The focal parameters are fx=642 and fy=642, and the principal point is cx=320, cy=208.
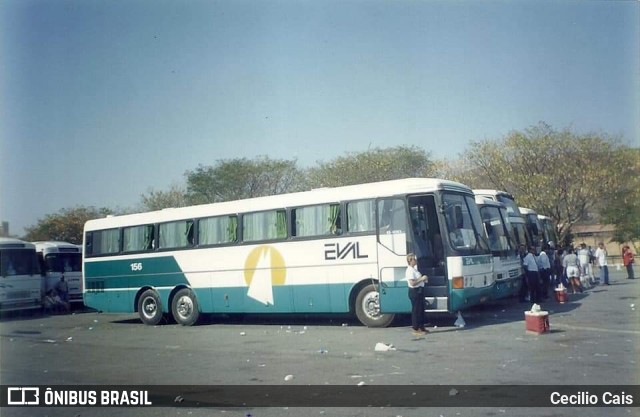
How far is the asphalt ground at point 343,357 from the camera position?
7.03m

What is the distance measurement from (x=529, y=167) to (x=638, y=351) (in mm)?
29882

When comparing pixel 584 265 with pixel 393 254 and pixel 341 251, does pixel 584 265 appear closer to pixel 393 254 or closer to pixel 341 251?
pixel 393 254

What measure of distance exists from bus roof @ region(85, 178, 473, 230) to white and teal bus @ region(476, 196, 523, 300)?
1.85 metres

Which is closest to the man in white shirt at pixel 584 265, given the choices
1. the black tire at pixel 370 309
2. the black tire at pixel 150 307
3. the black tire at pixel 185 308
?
the black tire at pixel 370 309

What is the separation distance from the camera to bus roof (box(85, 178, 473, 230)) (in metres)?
13.2

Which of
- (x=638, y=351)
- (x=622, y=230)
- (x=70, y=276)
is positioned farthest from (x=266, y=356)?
(x=622, y=230)

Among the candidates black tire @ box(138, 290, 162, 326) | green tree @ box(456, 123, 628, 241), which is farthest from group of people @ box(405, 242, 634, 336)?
green tree @ box(456, 123, 628, 241)

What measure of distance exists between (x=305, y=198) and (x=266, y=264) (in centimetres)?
181

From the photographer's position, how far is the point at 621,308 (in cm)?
1479

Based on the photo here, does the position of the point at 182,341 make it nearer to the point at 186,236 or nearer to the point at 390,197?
the point at 186,236

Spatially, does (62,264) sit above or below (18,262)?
below

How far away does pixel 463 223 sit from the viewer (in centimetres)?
1327

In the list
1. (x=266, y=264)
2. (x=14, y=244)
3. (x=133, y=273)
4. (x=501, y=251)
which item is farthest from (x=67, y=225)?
(x=501, y=251)

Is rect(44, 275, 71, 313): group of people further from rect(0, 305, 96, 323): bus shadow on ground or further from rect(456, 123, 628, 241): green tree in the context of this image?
rect(456, 123, 628, 241): green tree
